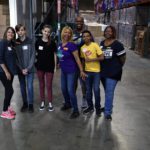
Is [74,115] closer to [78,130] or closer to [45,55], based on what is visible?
[78,130]

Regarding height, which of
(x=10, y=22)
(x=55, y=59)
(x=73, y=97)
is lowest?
(x=73, y=97)

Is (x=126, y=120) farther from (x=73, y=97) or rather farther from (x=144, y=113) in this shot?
(x=73, y=97)

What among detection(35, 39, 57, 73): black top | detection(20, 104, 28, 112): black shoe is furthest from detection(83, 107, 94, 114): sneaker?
detection(20, 104, 28, 112): black shoe

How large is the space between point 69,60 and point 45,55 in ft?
1.58

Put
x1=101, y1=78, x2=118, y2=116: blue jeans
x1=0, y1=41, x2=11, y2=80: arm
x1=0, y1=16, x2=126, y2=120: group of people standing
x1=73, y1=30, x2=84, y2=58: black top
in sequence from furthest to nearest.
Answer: x1=73, y1=30, x2=84, y2=58: black top
x1=101, y1=78, x2=118, y2=116: blue jeans
x1=0, y1=16, x2=126, y2=120: group of people standing
x1=0, y1=41, x2=11, y2=80: arm

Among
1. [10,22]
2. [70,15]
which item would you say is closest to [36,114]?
[10,22]

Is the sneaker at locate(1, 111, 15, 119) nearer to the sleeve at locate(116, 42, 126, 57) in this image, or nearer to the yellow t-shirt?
the yellow t-shirt

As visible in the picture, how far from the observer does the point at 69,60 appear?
4.62m

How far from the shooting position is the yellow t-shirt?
459 cm

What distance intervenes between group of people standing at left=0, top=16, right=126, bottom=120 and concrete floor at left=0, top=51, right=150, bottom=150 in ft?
0.90

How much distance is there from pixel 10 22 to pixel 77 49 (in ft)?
15.4

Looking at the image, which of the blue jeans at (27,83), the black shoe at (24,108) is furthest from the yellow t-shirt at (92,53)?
the black shoe at (24,108)

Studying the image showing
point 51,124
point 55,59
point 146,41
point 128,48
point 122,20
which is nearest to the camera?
point 51,124

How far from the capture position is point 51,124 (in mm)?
4582
